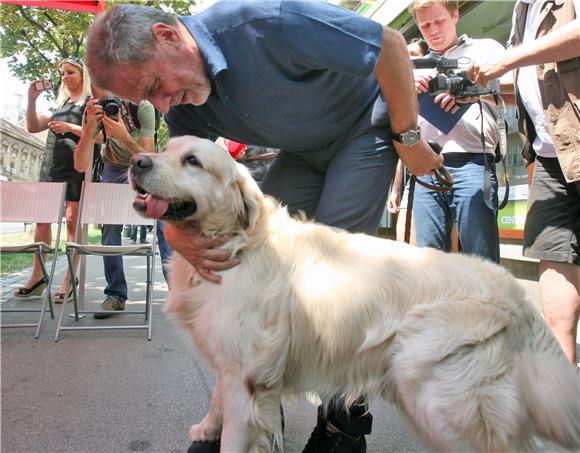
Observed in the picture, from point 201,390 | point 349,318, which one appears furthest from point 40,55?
point 349,318

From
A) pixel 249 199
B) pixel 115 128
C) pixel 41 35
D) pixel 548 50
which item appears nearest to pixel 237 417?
pixel 249 199

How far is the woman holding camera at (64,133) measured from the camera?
17.5 feet

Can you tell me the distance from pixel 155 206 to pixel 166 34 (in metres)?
0.71

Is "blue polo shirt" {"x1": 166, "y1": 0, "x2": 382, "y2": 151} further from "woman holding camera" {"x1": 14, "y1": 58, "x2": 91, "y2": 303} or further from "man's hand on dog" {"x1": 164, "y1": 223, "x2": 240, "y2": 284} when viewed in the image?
"woman holding camera" {"x1": 14, "y1": 58, "x2": 91, "y2": 303}

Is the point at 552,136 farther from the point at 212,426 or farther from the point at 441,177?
the point at 212,426

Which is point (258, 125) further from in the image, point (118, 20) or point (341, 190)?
point (118, 20)

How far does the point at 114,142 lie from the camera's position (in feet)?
15.2

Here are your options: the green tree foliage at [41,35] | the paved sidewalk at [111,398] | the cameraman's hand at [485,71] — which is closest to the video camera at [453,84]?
the cameraman's hand at [485,71]

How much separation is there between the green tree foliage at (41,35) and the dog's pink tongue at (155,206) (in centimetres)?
1338

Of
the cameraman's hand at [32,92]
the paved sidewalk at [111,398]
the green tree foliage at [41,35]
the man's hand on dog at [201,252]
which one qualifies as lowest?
the paved sidewalk at [111,398]

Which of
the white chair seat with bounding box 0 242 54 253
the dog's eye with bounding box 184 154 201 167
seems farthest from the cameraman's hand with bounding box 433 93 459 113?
the white chair seat with bounding box 0 242 54 253

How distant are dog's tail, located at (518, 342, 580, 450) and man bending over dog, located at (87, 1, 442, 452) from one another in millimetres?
810

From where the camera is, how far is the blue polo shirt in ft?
6.43

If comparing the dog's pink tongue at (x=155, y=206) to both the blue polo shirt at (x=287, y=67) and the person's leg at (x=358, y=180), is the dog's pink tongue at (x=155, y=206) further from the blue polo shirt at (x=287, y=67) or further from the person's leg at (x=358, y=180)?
the person's leg at (x=358, y=180)
